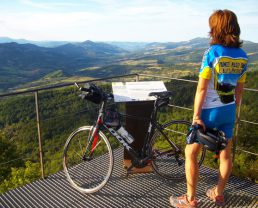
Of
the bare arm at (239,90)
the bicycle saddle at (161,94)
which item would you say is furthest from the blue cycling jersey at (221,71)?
the bicycle saddle at (161,94)

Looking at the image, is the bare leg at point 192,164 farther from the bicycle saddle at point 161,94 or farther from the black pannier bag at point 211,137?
the bicycle saddle at point 161,94

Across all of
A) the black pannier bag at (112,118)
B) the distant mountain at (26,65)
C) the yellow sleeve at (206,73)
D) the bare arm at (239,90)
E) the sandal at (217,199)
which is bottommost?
the distant mountain at (26,65)

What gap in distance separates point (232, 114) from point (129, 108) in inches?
52.2

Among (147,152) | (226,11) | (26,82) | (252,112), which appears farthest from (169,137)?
(26,82)

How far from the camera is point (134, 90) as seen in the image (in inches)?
141

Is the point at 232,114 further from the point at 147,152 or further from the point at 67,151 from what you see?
the point at 67,151

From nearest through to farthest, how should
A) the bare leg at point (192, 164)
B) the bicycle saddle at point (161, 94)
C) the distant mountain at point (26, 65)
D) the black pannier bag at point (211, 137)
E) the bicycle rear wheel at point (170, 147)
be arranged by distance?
the black pannier bag at point (211, 137) < the bare leg at point (192, 164) < the bicycle saddle at point (161, 94) < the bicycle rear wheel at point (170, 147) < the distant mountain at point (26, 65)

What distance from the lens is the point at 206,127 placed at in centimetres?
252

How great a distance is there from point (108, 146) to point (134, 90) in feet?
2.72

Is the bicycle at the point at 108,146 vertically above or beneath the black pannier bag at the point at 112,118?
beneath

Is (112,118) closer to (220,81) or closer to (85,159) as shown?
(85,159)

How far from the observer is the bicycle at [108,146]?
10.2ft

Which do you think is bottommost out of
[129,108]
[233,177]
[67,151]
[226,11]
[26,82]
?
[26,82]

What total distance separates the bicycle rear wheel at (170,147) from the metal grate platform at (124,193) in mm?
124
